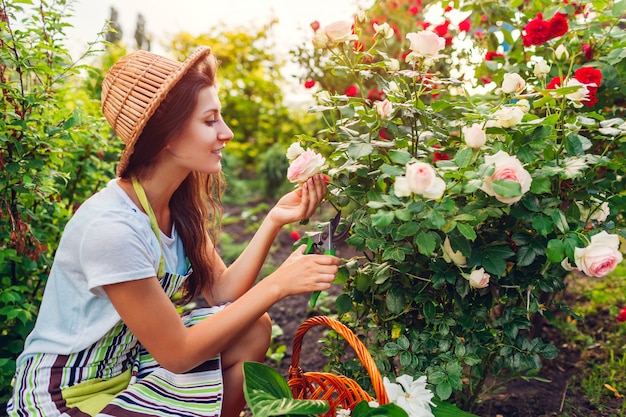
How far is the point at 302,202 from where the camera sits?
1719 mm

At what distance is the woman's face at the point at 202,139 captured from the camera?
164 centimetres

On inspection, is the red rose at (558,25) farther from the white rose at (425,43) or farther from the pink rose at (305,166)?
the pink rose at (305,166)

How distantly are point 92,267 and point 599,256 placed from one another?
4.05 ft

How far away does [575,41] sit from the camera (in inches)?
77.7

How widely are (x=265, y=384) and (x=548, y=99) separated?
1.03 meters

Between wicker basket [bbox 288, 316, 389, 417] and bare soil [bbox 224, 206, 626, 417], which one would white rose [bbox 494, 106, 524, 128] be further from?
bare soil [bbox 224, 206, 626, 417]

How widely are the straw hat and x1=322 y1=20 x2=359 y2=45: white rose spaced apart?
14.2 inches

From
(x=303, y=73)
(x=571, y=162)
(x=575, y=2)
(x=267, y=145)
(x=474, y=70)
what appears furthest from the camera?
(x=267, y=145)

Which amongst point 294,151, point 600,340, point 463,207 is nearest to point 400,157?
point 463,207

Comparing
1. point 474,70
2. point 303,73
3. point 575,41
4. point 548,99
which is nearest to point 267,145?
point 303,73

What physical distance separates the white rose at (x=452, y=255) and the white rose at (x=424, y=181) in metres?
0.23

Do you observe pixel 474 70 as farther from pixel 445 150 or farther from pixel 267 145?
pixel 267 145

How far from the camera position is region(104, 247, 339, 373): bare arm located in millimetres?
1532

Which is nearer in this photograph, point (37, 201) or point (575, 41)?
point (575, 41)
